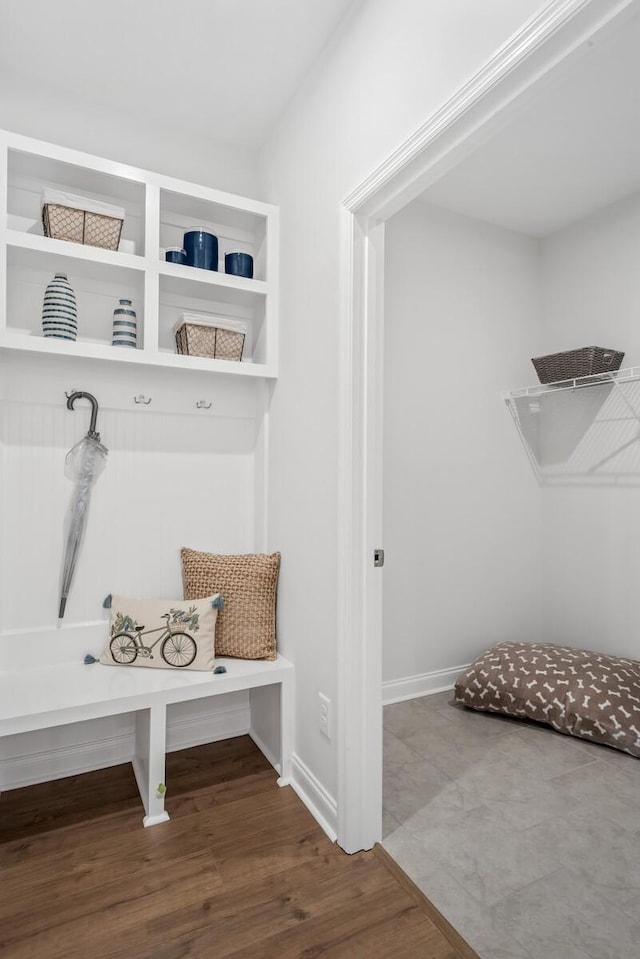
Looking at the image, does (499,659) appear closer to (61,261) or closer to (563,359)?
(563,359)

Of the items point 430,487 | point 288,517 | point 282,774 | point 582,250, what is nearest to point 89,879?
point 282,774

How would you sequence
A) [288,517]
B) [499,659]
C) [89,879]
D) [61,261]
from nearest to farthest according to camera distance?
[89,879]
[61,261]
[288,517]
[499,659]

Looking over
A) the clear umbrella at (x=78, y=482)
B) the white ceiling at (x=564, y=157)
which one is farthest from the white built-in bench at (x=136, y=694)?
the white ceiling at (x=564, y=157)

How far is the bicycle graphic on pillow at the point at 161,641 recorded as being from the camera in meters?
2.07

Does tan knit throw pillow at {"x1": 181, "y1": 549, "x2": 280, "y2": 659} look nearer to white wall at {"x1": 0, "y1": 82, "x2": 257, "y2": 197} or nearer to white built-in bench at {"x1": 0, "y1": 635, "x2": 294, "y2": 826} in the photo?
white built-in bench at {"x1": 0, "y1": 635, "x2": 294, "y2": 826}

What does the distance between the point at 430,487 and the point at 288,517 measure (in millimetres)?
1060

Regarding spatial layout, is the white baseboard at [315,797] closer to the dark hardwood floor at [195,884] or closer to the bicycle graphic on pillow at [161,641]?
the dark hardwood floor at [195,884]

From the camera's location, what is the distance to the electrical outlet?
185 centimetres

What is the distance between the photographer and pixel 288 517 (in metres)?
2.20

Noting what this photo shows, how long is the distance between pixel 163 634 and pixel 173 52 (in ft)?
6.83

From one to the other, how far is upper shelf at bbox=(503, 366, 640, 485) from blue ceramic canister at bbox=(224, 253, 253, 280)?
1701mm

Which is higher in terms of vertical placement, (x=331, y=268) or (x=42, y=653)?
(x=331, y=268)

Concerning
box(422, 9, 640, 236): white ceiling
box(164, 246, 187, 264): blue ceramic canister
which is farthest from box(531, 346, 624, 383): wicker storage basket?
box(164, 246, 187, 264): blue ceramic canister

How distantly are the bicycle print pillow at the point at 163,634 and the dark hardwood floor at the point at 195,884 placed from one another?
1.57 feet
